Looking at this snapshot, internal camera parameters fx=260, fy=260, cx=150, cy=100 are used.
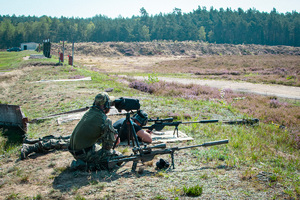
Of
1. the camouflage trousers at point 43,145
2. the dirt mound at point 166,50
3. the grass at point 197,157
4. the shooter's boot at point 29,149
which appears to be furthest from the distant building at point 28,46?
the shooter's boot at point 29,149

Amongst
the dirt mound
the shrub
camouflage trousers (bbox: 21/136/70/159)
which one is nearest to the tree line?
the dirt mound

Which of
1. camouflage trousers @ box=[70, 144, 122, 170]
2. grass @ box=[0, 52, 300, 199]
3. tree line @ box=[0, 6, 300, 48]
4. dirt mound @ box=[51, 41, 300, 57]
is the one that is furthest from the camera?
tree line @ box=[0, 6, 300, 48]

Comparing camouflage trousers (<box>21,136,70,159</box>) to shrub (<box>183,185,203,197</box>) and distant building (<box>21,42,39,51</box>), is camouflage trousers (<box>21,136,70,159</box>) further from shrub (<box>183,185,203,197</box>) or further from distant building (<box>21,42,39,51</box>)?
distant building (<box>21,42,39,51</box>)

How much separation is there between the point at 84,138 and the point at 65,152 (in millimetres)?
1840

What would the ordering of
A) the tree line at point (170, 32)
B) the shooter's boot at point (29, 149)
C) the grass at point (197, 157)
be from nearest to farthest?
the grass at point (197, 157) < the shooter's boot at point (29, 149) < the tree line at point (170, 32)

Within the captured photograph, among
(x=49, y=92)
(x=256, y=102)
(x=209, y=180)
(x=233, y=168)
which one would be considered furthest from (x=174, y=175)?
(x=49, y=92)

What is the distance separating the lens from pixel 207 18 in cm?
16288

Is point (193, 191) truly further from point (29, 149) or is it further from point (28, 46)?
point (28, 46)

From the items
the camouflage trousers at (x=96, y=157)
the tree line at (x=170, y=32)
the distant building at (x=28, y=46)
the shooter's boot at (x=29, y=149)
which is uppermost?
the tree line at (x=170, y=32)

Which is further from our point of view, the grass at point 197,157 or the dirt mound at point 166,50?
the dirt mound at point 166,50

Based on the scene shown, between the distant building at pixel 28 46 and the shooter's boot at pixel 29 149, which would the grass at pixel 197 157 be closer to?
the shooter's boot at pixel 29 149

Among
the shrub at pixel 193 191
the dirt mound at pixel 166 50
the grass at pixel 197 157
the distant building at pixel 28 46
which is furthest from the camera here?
the distant building at pixel 28 46

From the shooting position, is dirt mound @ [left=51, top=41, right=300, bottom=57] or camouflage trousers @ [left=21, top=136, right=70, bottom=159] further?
dirt mound @ [left=51, top=41, right=300, bottom=57]

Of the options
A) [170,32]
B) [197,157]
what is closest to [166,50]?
[170,32]
